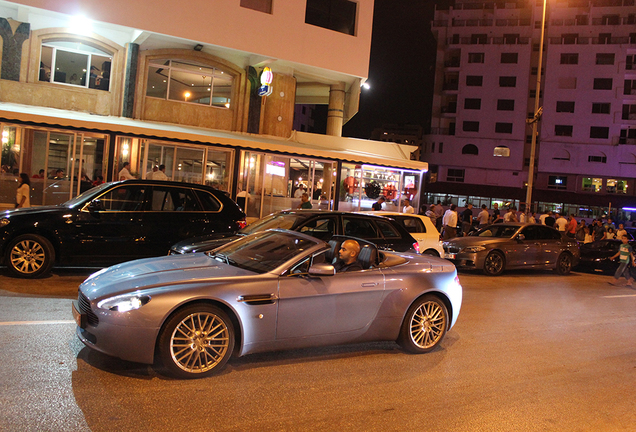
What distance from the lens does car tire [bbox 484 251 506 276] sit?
46.9 ft

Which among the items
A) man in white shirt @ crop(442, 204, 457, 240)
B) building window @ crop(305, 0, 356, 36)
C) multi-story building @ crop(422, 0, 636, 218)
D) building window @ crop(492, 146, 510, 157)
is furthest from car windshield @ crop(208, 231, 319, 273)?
multi-story building @ crop(422, 0, 636, 218)

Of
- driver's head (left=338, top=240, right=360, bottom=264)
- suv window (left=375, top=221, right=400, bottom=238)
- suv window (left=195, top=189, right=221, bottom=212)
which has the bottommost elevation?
driver's head (left=338, top=240, right=360, bottom=264)

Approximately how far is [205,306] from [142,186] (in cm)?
558

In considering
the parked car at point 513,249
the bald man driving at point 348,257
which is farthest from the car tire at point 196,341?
the parked car at point 513,249

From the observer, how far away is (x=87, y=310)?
477 centimetres

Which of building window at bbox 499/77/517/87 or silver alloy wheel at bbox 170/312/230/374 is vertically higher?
building window at bbox 499/77/517/87

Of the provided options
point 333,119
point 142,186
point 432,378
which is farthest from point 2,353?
point 333,119

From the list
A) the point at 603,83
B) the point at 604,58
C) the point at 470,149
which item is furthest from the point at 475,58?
the point at 603,83

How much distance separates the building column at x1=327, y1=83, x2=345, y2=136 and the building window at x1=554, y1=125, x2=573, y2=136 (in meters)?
38.3

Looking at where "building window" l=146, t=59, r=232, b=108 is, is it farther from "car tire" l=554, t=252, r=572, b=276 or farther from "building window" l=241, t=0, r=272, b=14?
"car tire" l=554, t=252, r=572, b=276

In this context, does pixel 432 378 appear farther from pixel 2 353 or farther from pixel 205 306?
pixel 2 353

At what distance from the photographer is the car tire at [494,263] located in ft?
46.9

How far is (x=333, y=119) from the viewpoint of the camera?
2602cm

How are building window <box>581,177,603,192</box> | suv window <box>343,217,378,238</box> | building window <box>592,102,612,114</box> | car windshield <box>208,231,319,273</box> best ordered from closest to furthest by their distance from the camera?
1. car windshield <box>208,231,319,273</box>
2. suv window <box>343,217,378,238</box>
3. building window <box>581,177,603,192</box>
4. building window <box>592,102,612,114</box>
